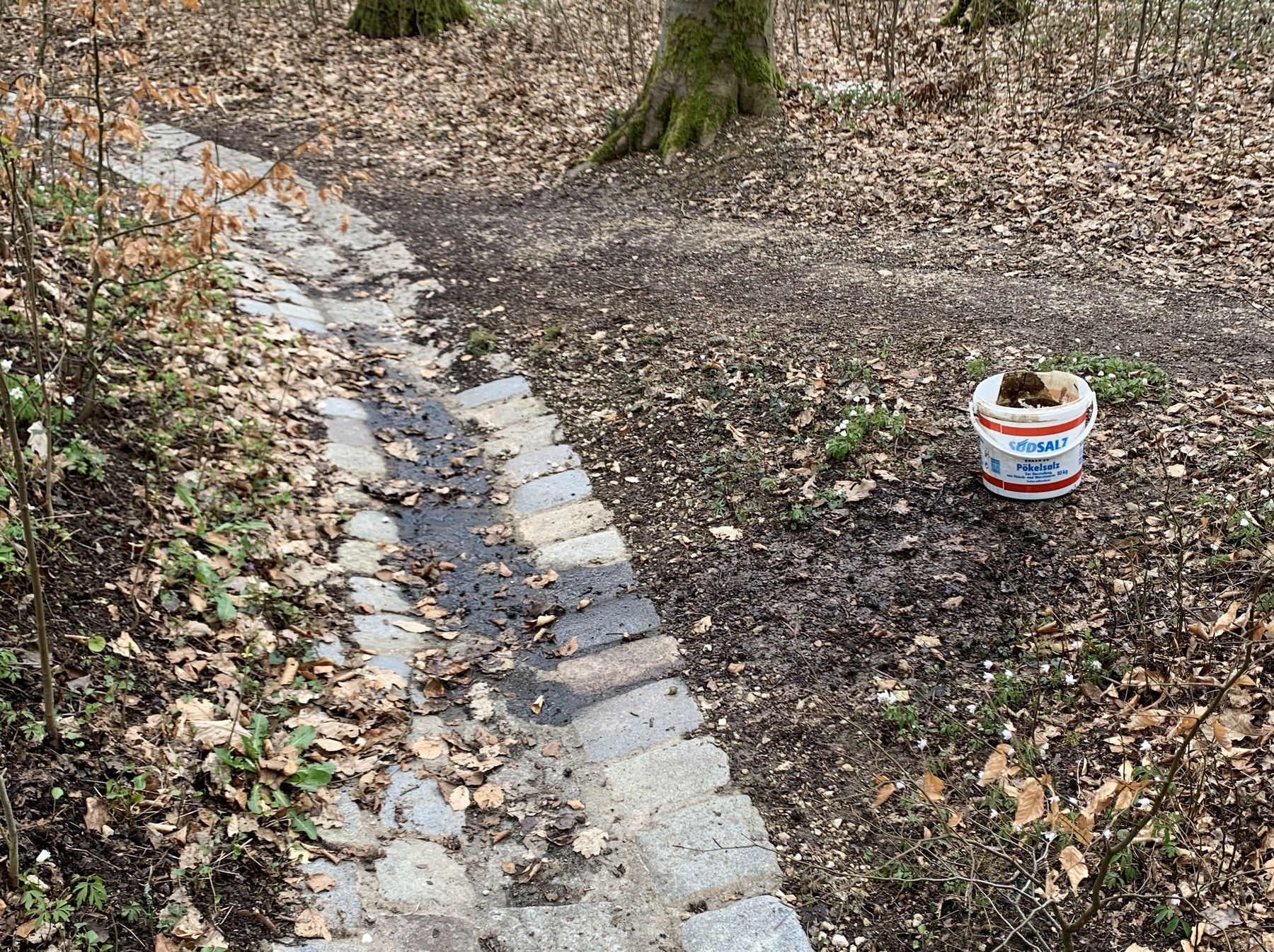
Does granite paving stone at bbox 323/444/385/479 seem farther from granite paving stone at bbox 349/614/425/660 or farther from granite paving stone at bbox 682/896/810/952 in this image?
granite paving stone at bbox 682/896/810/952

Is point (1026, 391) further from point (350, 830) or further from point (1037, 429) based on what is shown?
point (350, 830)

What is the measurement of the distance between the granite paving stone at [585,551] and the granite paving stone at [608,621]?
0.95 feet

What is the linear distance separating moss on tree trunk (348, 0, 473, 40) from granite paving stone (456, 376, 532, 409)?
8158mm

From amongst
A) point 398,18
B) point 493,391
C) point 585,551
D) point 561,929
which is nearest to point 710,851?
point 561,929

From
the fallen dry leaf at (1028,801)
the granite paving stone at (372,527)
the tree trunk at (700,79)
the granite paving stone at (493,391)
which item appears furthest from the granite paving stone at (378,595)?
the tree trunk at (700,79)

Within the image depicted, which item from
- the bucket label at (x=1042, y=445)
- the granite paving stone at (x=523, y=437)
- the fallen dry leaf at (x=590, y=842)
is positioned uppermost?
the bucket label at (x=1042, y=445)

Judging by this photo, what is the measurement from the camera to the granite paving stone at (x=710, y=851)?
10.1 feet

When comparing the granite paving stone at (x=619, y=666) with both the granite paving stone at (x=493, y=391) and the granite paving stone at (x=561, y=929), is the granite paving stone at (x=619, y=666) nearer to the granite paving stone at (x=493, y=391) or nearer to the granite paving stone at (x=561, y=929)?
the granite paving stone at (x=561, y=929)

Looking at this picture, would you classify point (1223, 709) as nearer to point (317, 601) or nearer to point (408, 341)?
point (317, 601)

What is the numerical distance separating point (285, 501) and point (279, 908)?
2212 millimetres

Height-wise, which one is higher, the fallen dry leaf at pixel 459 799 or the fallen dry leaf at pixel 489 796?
the fallen dry leaf at pixel 459 799

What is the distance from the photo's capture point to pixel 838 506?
14.8ft

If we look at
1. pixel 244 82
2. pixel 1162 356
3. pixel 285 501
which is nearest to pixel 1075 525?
pixel 1162 356

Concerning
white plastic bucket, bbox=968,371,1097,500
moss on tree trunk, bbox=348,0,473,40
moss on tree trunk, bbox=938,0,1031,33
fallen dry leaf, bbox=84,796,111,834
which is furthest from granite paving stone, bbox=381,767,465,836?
moss on tree trunk, bbox=348,0,473,40
